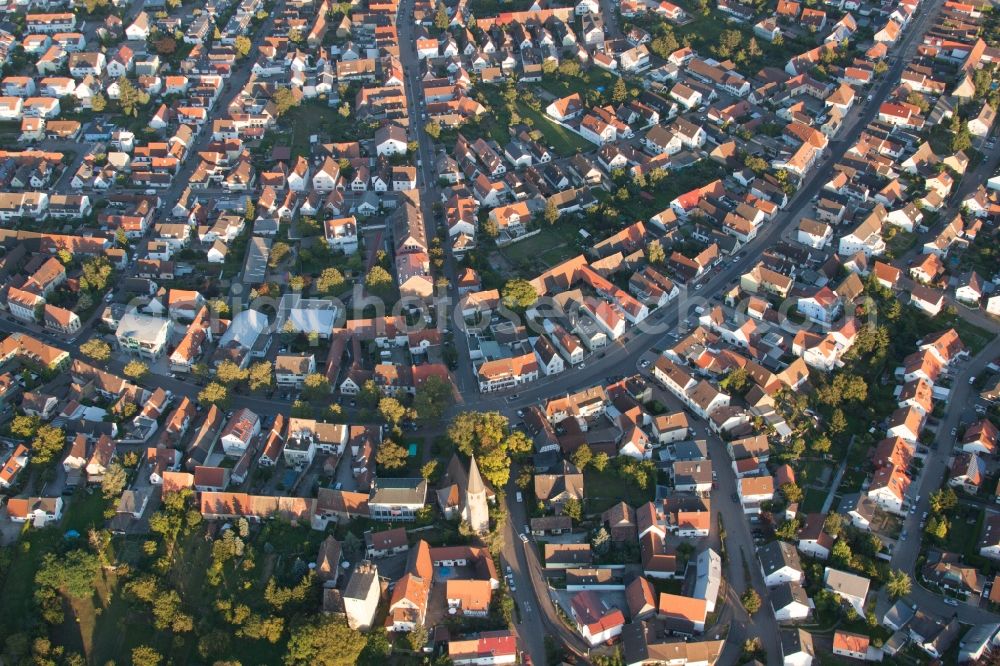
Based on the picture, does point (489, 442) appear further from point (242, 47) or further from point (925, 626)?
point (242, 47)

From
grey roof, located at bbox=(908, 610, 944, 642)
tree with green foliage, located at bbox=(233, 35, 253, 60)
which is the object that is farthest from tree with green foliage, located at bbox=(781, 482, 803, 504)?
tree with green foliage, located at bbox=(233, 35, 253, 60)

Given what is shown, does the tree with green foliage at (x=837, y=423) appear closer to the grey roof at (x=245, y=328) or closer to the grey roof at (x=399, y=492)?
the grey roof at (x=399, y=492)

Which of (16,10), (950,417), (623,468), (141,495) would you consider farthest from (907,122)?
(16,10)

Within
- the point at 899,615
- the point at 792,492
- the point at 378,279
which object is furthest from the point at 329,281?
the point at 899,615

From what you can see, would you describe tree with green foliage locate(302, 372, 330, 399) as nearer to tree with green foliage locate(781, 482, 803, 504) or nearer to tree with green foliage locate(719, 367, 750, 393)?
tree with green foliage locate(719, 367, 750, 393)

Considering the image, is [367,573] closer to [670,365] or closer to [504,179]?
[670,365]

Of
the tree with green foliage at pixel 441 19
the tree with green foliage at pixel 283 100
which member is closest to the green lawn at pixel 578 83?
the tree with green foliage at pixel 441 19

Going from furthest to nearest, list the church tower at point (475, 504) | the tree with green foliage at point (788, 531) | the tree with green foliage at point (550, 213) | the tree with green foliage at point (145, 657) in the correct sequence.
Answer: the tree with green foliage at point (550, 213), the tree with green foliage at point (788, 531), the church tower at point (475, 504), the tree with green foliage at point (145, 657)
